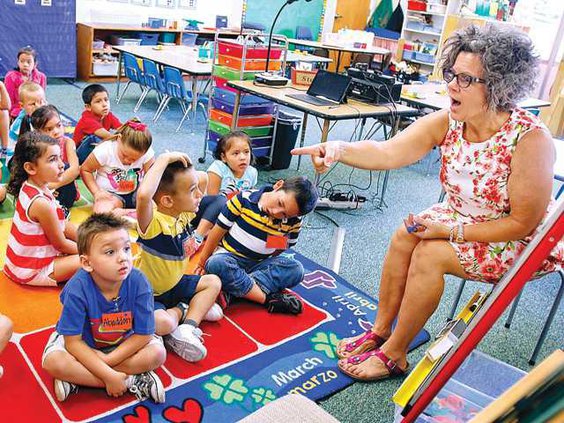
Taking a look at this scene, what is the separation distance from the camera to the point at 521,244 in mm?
1911

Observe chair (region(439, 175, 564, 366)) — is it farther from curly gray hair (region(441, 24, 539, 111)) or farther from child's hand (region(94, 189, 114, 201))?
child's hand (region(94, 189, 114, 201))

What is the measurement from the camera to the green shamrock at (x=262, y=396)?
188 cm

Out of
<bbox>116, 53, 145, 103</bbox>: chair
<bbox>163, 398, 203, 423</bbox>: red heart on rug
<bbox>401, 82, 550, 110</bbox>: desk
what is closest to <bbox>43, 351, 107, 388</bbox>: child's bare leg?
<bbox>163, 398, 203, 423</bbox>: red heart on rug

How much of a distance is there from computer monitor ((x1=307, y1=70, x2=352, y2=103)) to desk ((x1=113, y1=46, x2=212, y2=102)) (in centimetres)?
142

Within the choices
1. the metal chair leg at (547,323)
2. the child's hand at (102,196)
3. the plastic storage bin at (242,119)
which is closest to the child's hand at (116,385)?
the child's hand at (102,196)

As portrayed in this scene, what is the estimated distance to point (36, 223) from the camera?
2293mm

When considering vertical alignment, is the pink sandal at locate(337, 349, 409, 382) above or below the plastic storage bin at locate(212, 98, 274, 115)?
below

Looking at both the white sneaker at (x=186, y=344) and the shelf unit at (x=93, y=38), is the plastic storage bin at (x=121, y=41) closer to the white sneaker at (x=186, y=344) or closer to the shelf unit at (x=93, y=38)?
the shelf unit at (x=93, y=38)

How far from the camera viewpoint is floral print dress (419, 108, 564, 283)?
1858 mm

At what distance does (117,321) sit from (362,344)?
0.99 meters

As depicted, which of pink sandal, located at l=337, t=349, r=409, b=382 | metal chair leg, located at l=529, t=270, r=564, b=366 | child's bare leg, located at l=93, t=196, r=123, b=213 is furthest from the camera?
child's bare leg, located at l=93, t=196, r=123, b=213

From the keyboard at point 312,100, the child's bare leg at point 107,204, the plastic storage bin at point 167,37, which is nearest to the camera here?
the child's bare leg at point 107,204

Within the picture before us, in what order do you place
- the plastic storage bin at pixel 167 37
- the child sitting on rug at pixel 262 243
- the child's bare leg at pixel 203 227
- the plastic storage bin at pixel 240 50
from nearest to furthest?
1. the child sitting on rug at pixel 262 243
2. the child's bare leg at pixel 203 227
3. the plastic storage bin at pixel 240 50
4. the plastic storage bin at pixel 167 37

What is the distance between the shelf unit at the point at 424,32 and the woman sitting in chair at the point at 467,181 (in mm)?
7010
